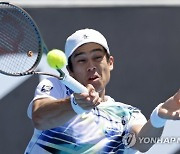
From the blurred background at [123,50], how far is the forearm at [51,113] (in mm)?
1252

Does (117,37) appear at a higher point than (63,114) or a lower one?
higher

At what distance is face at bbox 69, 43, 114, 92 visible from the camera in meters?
2.92

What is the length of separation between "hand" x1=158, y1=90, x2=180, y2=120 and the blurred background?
148cm

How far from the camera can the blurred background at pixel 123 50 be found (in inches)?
160

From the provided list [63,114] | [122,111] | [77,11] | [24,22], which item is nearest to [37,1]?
[77,11]

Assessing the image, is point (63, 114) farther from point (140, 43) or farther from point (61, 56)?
point (140, 43)

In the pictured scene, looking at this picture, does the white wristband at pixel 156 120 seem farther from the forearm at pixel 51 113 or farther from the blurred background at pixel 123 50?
the blurred background at pixel 123 50

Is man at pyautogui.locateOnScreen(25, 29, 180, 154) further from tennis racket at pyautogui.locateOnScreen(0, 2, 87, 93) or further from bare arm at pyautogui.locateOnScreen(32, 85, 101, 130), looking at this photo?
tennis racket at pyautogui.locateOnScreen(0, 2, 87, 93)

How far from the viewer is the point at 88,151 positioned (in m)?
2.90

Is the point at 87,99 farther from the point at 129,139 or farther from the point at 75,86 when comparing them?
the point at 129,139

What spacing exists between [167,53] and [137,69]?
0.71ft

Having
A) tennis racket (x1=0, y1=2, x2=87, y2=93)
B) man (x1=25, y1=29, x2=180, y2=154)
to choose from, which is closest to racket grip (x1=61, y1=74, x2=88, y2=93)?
man (x1=25, y1=29, x2=180, y2=154)

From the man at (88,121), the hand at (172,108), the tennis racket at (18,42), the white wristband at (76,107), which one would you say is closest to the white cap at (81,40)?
the man at (88,121)

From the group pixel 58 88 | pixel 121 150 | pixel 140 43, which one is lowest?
pixel 121 150
